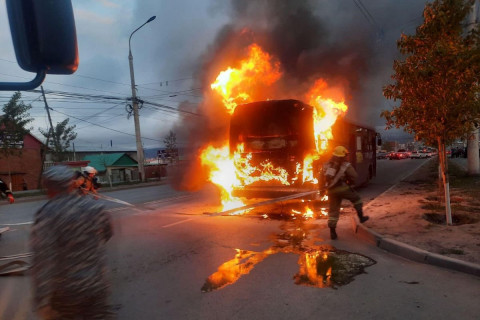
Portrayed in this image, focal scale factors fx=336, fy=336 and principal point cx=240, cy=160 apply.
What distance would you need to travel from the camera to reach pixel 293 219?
27.2ft

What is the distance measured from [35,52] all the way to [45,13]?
18 centimetres

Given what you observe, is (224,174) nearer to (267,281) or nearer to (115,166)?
(267,281)

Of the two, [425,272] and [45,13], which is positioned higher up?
[45,13]

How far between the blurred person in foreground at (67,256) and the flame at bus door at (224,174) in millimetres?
7968

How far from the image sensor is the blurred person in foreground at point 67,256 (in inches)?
83.0

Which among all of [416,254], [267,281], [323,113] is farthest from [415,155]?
[267,281]

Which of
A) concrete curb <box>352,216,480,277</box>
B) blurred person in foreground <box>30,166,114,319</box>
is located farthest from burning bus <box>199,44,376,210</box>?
blurred person in foreground <box>30,166,114,319</box>

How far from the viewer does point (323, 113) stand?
12000mm

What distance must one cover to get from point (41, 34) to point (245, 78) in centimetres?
1429

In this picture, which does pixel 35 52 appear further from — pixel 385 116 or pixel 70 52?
pixel 385 116

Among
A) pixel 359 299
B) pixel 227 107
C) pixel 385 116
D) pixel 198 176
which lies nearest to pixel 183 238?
pixel 359 299

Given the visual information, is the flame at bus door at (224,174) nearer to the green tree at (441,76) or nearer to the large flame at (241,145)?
the large flame at (241,145)

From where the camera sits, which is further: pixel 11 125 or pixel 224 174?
pixel 11 125

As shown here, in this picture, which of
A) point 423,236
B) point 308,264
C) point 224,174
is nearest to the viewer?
point 308,264
